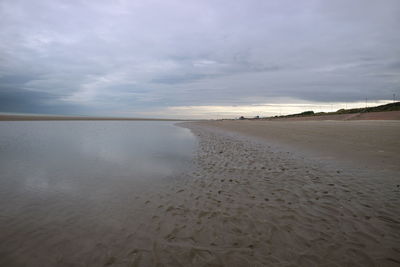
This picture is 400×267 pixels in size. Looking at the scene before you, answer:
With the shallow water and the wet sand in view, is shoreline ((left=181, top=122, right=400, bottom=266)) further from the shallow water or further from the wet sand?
the shallow water

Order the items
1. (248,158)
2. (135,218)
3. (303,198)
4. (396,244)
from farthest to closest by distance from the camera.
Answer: (248,158)
(303,198)
(135,218)
(396,244)

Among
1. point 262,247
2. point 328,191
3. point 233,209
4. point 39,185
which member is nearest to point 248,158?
point 328,191

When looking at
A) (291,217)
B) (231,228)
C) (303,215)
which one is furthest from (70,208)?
(303,215)

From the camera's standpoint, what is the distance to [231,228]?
12.2 feet

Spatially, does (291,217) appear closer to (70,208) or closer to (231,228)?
(231,228)

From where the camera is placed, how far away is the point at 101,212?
4.37 m

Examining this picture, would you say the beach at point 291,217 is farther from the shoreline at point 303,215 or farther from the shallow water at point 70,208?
the shallow water at point 70,208

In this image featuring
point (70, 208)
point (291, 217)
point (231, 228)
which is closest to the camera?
point (231, 228)

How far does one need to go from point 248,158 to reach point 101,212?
7.75 m

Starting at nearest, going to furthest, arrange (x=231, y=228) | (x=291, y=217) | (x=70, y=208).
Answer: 1. (x=231, y=228)
2. (x=291, y=217)
3. (x=70, y=208)

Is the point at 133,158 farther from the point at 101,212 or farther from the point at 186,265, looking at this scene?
the point at 186,265

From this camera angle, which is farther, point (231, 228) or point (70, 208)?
point (70, 208)

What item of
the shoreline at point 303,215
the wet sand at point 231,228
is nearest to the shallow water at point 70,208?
the wet sand at point 231,228

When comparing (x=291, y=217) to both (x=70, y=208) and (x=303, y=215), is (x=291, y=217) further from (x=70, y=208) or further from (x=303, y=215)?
(x=70, y=208)
